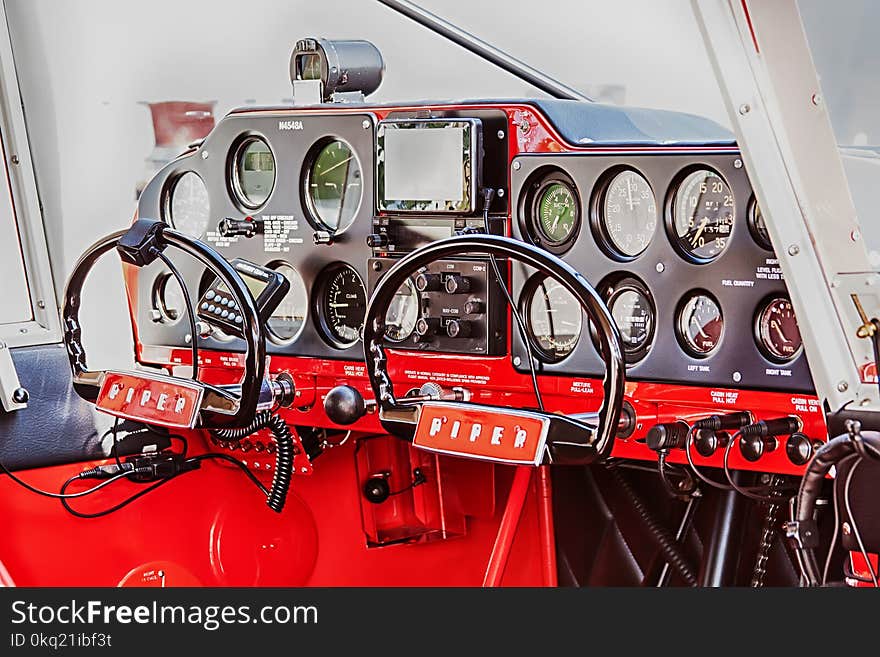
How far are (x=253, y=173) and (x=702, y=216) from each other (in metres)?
1.41

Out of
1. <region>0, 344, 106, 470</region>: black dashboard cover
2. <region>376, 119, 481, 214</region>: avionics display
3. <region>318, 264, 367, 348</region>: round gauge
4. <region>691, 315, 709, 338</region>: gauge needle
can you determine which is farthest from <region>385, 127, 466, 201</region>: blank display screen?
A: <region>0, 344, 106, 470</region>: black dashboard cover

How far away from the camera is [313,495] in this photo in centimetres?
422

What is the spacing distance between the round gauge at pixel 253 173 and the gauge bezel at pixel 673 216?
49.0 inches

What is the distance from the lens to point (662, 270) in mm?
3100

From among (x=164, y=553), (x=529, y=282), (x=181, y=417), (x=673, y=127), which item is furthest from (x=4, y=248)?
(x=673, y=127)

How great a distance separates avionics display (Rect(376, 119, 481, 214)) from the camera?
3.30 metres

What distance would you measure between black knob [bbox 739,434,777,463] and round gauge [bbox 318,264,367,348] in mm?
1186

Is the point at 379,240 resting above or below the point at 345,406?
above

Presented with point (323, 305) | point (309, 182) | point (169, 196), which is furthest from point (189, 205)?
point (323, 305)

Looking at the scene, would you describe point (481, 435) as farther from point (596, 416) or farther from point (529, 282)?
point (529, 282)

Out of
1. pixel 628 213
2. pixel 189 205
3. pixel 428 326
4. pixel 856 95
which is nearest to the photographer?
pixel 856 95

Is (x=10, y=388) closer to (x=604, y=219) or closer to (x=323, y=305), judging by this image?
(x=323, y=305)

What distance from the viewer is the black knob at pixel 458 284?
3375mm

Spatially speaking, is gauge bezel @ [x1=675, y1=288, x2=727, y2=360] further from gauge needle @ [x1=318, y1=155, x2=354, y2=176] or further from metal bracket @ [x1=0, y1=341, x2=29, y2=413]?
metal bracket @ [x1=0, y1=341, x2=29, y2=413]
